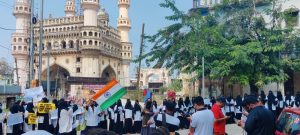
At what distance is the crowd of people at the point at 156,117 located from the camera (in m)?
5.31

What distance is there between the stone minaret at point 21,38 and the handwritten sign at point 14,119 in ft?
154

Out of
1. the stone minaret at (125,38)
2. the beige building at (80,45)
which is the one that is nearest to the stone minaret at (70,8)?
the beige building at (80,45)

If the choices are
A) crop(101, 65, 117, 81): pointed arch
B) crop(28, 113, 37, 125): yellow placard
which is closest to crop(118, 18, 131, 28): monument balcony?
crop(101, 65, 117, 81): pointed arch

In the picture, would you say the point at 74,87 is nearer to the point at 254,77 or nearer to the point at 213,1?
the point at 213,1

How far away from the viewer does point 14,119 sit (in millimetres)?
10016

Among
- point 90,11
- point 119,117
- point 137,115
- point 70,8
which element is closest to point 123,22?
point 90,11

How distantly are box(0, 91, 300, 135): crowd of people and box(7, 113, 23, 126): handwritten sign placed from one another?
5.6 inches

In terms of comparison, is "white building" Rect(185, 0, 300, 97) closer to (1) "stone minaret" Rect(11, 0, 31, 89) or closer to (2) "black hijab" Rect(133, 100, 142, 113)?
(2) "black hijab" Rect(133, 100, 142, 113)

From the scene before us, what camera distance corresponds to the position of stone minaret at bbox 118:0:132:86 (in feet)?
208

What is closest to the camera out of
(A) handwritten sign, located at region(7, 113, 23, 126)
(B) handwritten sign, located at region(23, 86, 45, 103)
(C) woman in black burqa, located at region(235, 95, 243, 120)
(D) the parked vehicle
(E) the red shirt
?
(D) the parked vehicle

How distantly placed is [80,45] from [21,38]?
10839mm

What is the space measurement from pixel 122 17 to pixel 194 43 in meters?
46.5

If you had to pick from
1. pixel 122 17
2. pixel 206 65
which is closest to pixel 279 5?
pixel 206 65

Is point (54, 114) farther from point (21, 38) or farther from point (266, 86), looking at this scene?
point (21, 38)
